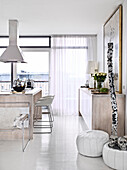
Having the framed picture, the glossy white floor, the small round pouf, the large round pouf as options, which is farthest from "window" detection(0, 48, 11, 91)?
the small round pouf

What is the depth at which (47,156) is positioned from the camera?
10.3 ft

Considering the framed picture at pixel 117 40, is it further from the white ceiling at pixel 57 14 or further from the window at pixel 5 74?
the window at pixel 5 74

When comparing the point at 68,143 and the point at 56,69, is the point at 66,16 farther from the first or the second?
the point at 68,143

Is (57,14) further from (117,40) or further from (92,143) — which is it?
(92,143)

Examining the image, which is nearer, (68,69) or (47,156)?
(47,156)

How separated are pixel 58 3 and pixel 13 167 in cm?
283

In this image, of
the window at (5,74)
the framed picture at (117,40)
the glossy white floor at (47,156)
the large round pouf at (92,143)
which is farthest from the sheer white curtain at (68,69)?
the large round pouf at (92,143)

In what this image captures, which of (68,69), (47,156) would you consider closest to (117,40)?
(47,156)

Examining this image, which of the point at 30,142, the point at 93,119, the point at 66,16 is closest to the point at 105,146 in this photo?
the point at 93,119

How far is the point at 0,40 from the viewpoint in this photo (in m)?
6.84

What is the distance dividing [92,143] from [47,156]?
2.26 ft

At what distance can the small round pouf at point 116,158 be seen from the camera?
2.65 meters

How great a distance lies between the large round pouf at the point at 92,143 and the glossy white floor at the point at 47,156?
0.28ft

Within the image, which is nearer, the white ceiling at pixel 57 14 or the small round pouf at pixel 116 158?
the small round pouf at pixel 116 158
